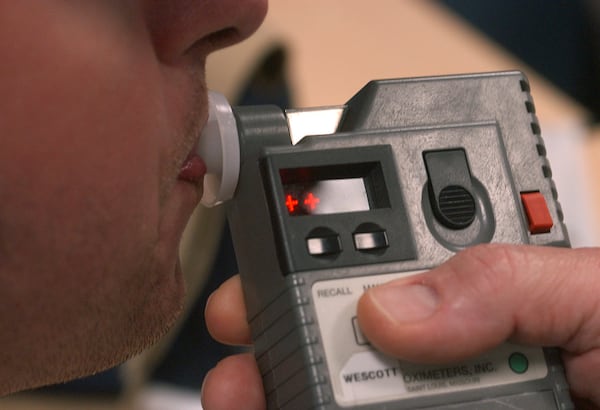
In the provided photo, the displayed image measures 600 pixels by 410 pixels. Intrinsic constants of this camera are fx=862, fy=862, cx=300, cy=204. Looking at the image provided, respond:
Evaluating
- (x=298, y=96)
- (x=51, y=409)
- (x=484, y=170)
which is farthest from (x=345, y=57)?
(x=484, y=170)

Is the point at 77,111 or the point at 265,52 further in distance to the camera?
the point at 265,52

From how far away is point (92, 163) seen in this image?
0.46 metres

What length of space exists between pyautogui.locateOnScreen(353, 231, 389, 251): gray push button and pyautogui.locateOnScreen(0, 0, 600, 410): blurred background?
0.59 metres

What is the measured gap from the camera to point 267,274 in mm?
523

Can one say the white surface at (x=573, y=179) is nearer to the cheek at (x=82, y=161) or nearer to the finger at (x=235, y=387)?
the finger at (x=235, y=387)

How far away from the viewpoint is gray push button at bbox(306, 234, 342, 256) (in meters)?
0.50

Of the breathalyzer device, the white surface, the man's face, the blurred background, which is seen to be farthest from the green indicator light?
the white surface

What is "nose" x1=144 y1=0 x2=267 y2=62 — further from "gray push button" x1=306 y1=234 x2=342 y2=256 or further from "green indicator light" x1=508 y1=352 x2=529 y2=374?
"green indicator light" x1=508 y1=352 x2=529 y2=374

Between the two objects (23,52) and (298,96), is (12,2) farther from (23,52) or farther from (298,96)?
(298,96)

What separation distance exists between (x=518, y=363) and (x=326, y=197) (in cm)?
15

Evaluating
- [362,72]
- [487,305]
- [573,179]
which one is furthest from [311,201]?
[573,179]

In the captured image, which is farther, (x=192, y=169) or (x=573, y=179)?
(x=573, y=179)

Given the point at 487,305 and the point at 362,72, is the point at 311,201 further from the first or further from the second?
the point at 362,72

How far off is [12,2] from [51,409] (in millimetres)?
727
